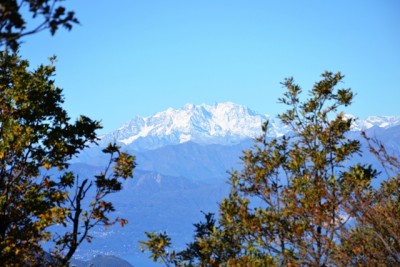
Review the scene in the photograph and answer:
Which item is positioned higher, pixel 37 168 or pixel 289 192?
pixel 37 168

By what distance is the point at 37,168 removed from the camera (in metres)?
15.4

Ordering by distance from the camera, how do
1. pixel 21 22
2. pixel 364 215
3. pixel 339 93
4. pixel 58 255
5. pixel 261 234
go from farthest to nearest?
1. pixel 339 93
2. pixel 58 255
3. pixel 261 234
4. pixel 364 215
5. pixel 21 22

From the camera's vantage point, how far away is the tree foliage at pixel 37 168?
14312 mm

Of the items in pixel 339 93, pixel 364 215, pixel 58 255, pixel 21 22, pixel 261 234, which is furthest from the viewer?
pixel 339 93

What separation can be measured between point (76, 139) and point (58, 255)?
4392 millimetres

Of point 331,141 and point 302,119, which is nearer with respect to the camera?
point 331,141

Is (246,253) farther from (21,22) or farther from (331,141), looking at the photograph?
(21,22)

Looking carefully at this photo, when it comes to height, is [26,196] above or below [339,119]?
below

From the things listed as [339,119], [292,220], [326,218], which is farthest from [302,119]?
[326,218]

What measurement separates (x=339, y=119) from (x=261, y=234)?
5.57 meters

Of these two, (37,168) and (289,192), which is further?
(37,168)

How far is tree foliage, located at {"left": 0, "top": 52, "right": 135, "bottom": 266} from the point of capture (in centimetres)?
1431

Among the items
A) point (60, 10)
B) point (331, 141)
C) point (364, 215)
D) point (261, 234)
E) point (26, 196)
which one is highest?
point (331, 141)

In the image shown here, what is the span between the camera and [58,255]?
53.6 feet
